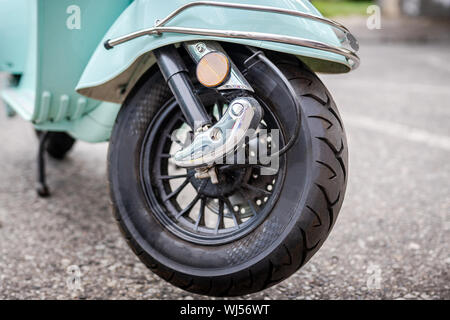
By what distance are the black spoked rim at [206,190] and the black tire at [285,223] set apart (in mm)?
34

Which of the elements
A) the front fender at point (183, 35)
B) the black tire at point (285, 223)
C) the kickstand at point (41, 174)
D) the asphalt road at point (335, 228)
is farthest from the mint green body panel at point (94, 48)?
the asphalt road at point (335, 228)

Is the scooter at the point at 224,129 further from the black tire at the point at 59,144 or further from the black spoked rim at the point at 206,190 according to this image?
the black tire at the point at 59,144

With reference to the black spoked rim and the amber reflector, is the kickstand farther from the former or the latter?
the amber reflector

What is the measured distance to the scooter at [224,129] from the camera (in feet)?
5.29

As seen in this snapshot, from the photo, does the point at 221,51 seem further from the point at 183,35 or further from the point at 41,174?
the point at 41,174

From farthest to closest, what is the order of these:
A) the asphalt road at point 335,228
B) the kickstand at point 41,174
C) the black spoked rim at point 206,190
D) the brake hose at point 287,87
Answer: the kickstand at point 41,174
the asphalt road at point 335,228
the black spoked rim at point 206,190
the brake hose at point 287,87

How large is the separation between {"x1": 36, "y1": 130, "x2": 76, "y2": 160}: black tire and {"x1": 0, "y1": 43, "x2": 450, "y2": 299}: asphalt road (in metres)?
0.07

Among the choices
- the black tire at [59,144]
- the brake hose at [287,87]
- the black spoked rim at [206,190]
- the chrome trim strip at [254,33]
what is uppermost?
the chrome trim strip at [254,33]

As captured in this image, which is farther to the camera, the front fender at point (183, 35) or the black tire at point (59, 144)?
the black tire at point (59, 144)

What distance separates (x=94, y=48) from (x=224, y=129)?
0.77 meters

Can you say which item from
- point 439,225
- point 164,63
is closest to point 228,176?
point 164,63

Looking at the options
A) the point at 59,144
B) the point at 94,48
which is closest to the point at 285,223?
the point at 94,48
